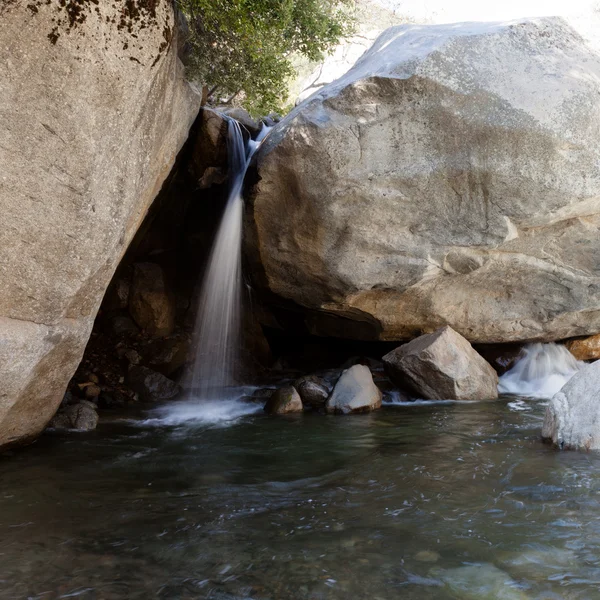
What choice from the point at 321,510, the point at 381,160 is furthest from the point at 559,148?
the point at 321,510

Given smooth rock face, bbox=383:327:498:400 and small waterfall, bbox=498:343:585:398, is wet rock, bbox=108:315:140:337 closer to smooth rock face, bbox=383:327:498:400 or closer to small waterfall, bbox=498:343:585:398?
smooth rock face, bbox=383:327:498:400

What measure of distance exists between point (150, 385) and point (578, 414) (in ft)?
24.6

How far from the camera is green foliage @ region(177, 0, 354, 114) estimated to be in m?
7.95

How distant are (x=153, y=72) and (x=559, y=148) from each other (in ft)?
19.5

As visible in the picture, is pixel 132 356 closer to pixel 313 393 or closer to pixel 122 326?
pixel 122 326

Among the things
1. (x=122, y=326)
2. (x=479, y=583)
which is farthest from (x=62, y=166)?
(x=122, y=326)

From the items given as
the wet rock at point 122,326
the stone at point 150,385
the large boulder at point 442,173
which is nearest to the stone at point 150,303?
the wet rock at point 122,326

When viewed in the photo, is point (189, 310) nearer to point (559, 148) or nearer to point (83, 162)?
point (83, 162)

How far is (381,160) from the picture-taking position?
9172mm

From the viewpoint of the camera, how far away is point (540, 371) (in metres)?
11.3

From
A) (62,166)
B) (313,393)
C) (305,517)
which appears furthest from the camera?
(313,393)

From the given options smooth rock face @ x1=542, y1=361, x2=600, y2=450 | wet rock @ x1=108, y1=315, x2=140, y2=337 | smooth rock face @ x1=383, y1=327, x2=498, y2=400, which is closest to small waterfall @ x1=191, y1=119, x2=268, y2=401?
wet rock @ x1=108, y1=315, x2=140, y2=337

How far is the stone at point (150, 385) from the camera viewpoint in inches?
429

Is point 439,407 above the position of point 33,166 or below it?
below
